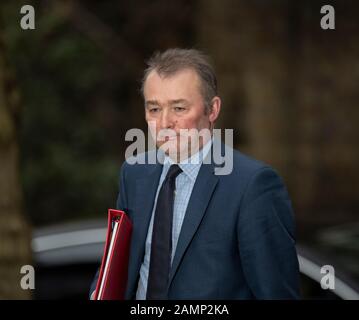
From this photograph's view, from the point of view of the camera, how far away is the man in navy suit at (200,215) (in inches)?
115

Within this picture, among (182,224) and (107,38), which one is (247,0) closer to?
(107,38)

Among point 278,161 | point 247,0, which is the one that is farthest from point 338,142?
point 247,0

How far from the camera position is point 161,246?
304cm

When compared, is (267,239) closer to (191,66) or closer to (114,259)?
(114,259)

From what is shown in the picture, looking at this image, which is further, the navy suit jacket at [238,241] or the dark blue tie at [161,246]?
the dark blue tie at [161,246]

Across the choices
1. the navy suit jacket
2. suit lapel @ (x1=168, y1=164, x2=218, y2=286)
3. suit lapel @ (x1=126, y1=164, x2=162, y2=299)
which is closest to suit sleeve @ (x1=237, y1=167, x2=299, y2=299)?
the navy suit jacket

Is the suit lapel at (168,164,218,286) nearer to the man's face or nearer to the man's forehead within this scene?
the man's face

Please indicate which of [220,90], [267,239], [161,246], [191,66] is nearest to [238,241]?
[267,239]

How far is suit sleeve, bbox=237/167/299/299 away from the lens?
288 cm

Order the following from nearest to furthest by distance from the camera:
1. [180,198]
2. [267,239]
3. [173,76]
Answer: [267,239], [173,76], [180,198]

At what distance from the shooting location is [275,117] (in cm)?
1343

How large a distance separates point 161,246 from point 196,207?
0.59ft

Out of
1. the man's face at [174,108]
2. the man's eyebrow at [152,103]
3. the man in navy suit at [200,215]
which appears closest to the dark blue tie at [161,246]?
the man in navy suit at [200,215]

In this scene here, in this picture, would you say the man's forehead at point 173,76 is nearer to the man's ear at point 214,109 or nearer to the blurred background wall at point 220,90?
the man's ear at point 214,109
